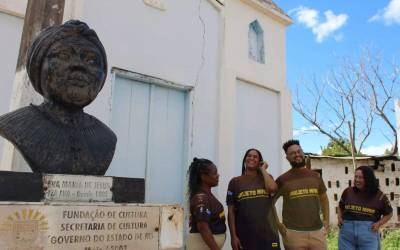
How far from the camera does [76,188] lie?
2.29 meters

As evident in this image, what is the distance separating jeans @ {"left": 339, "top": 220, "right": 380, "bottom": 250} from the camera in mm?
4621

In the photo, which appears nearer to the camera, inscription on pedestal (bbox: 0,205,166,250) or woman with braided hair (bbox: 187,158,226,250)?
inscription on pedestal (bbox: 0,205,166,250)

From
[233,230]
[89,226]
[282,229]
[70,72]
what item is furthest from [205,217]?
[70,72]

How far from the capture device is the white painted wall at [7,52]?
436 centimetres

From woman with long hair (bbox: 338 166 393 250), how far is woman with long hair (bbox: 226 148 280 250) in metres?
1.21

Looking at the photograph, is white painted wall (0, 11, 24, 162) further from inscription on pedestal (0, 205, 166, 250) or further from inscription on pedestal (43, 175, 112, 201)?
inscription on pedestal (0, 205, 166, 250)

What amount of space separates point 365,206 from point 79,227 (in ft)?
12.3

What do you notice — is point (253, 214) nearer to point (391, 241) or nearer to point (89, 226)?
point (89, 226)

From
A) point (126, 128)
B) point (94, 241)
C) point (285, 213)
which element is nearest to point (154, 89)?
point (126, 128)

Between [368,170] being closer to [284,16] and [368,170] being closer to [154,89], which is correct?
[154,89]

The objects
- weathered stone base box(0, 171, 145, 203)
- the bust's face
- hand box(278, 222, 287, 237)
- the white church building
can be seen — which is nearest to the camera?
weathered stone base box(0, 171, 145, 203)

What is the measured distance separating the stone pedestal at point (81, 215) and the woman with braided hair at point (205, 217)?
3.17 feet

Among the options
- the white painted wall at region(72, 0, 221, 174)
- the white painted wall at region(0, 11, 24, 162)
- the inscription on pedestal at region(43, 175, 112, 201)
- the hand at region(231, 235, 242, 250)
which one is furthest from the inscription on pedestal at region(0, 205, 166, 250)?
the white painted wall at region(0, 11, 24, 162)

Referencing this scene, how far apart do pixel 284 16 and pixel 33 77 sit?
631 centimetres
